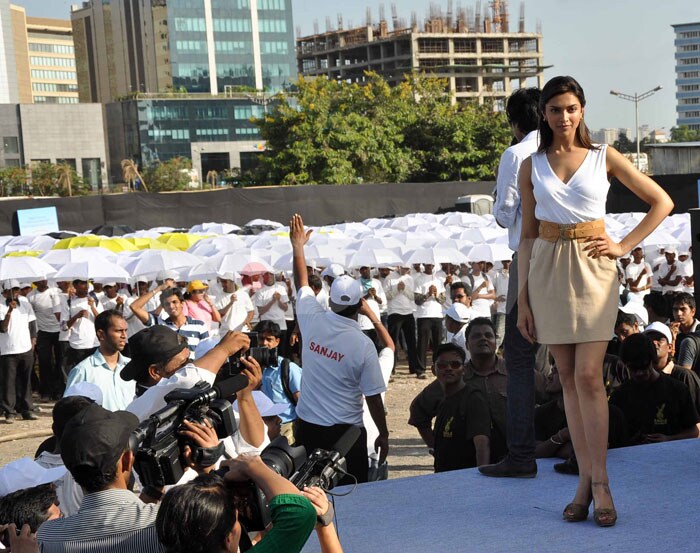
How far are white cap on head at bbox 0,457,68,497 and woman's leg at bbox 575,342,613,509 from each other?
92.2 inches

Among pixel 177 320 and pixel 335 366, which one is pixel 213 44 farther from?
pixel 335 366

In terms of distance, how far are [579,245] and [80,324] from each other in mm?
12037

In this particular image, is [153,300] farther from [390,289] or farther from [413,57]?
[413,57]

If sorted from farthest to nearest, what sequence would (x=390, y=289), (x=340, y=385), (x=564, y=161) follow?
(x=390, y=289) < (x=340, y=385) < (x=564, y=161)

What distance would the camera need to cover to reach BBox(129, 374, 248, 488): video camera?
353cm

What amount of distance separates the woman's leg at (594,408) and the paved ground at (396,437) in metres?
6.59

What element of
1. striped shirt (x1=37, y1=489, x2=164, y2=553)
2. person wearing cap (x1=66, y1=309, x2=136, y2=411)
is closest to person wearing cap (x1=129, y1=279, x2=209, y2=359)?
person wearing cap (x1=66, y1=309, x2=136, y2=411)

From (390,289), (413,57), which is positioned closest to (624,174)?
(390,289)

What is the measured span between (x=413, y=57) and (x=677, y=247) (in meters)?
133

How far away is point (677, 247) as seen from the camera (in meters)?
18.5

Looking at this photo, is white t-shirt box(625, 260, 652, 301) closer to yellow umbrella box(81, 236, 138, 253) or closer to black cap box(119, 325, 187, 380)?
yellow umbrella box(81, 236, 138, 253)

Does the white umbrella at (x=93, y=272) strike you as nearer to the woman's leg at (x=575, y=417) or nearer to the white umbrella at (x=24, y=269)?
the white umbrella at (x=24, y=269)

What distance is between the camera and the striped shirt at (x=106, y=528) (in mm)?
3594

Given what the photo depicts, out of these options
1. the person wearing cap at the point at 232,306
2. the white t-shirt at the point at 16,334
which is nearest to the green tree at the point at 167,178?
the person wearing cap at the point at 232,306
